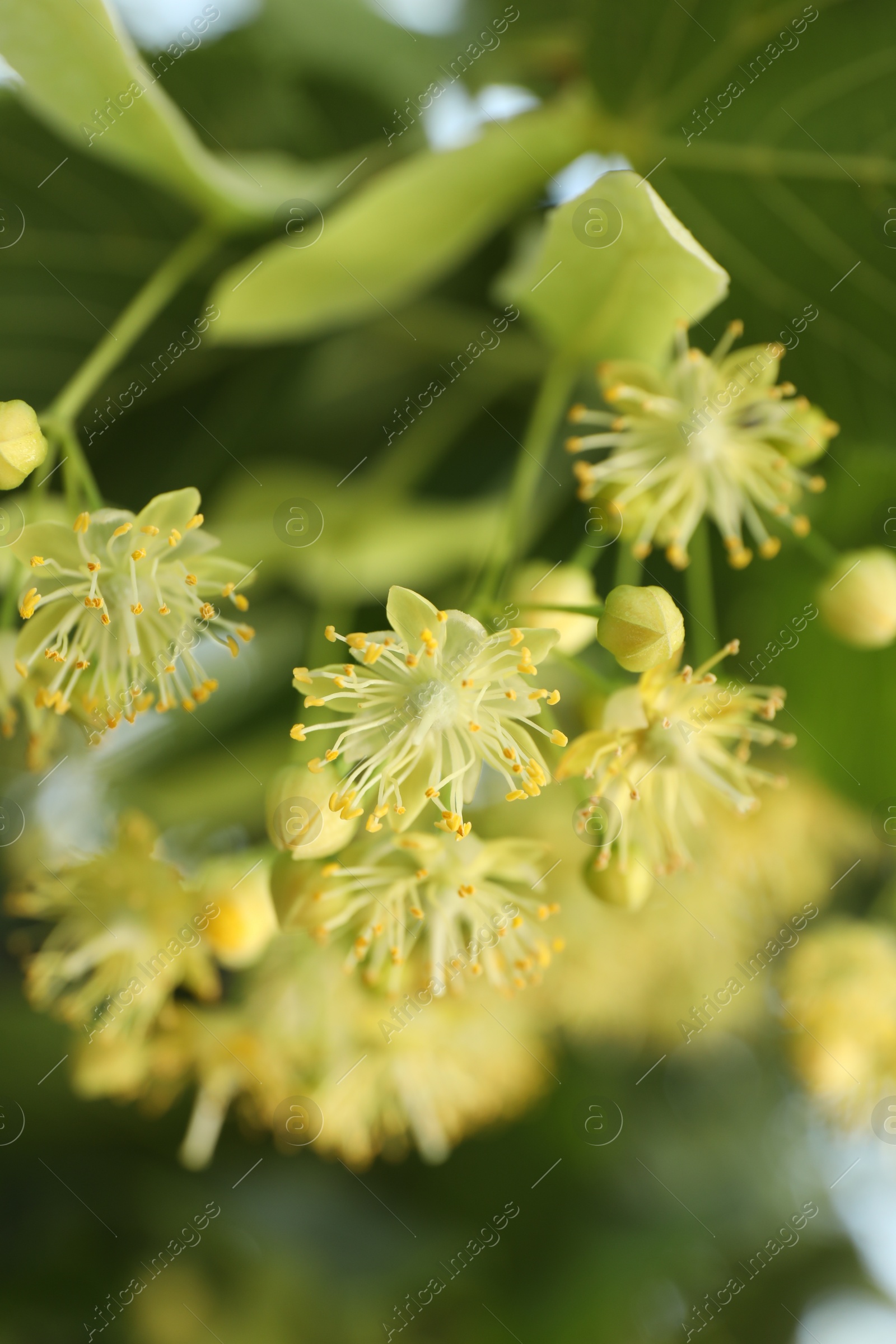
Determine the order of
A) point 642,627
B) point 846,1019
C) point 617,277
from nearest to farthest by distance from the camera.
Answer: point 642,627 < point 617,277 < point 846,1019

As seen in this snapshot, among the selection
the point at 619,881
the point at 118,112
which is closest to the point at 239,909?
the point at 619,881

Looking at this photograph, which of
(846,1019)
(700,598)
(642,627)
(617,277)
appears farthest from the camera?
(846,1019)

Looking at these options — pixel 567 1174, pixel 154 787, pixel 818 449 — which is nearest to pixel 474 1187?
pixel 567 1174

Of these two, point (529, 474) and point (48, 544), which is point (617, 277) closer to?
point (529, 474)

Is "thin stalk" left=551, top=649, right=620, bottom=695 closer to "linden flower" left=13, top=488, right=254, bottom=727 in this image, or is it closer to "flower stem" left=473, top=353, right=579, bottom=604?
"flower stem" left=473, top=353, right=579, bottom=604

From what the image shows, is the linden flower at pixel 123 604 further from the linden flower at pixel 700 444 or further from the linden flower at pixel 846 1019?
the linden flower at pixel 846 1019

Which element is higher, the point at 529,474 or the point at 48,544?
the point at 48,544

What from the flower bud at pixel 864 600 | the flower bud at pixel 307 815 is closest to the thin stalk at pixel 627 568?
the flower bud at pixel 864 600

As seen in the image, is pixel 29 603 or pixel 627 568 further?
pixel 627 568
